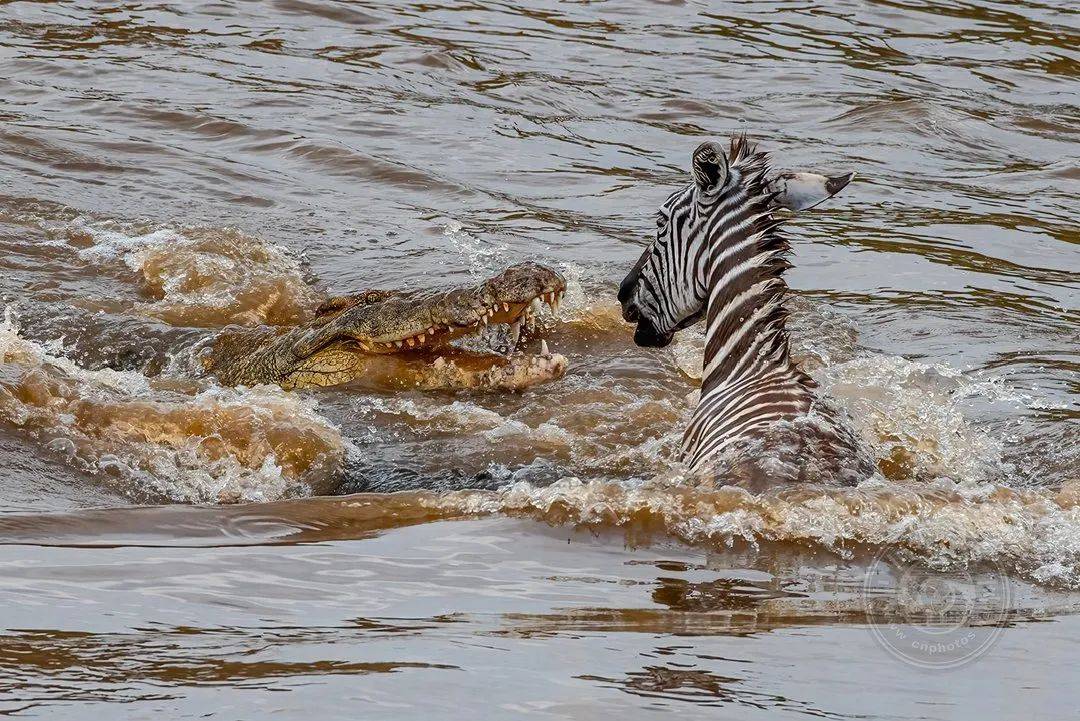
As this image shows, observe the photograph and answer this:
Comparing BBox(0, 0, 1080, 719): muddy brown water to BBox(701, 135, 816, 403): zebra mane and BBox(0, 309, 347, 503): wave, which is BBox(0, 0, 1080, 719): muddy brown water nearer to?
BBox(0, 309, 347, 503): wave

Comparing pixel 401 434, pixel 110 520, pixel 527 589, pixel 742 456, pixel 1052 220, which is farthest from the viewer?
pixel 1052 220

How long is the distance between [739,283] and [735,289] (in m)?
0.03

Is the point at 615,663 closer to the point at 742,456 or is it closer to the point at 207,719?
the point at 207,719

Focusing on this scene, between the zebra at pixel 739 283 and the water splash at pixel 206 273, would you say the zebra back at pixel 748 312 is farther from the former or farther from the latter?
the water splash at pixel 206 273

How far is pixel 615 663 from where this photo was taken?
363 cm

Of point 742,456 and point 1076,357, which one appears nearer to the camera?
point 742,456

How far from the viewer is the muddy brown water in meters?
3.71

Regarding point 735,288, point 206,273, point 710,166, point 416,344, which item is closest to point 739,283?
point 735,288

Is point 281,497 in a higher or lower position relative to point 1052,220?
lower

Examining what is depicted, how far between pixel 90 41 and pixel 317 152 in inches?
163

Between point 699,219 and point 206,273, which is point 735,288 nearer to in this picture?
point 699,219

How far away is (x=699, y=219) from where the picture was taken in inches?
235

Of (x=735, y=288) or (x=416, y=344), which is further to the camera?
(x=416, y=344)

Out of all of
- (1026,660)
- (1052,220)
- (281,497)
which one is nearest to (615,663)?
(1026,660)
